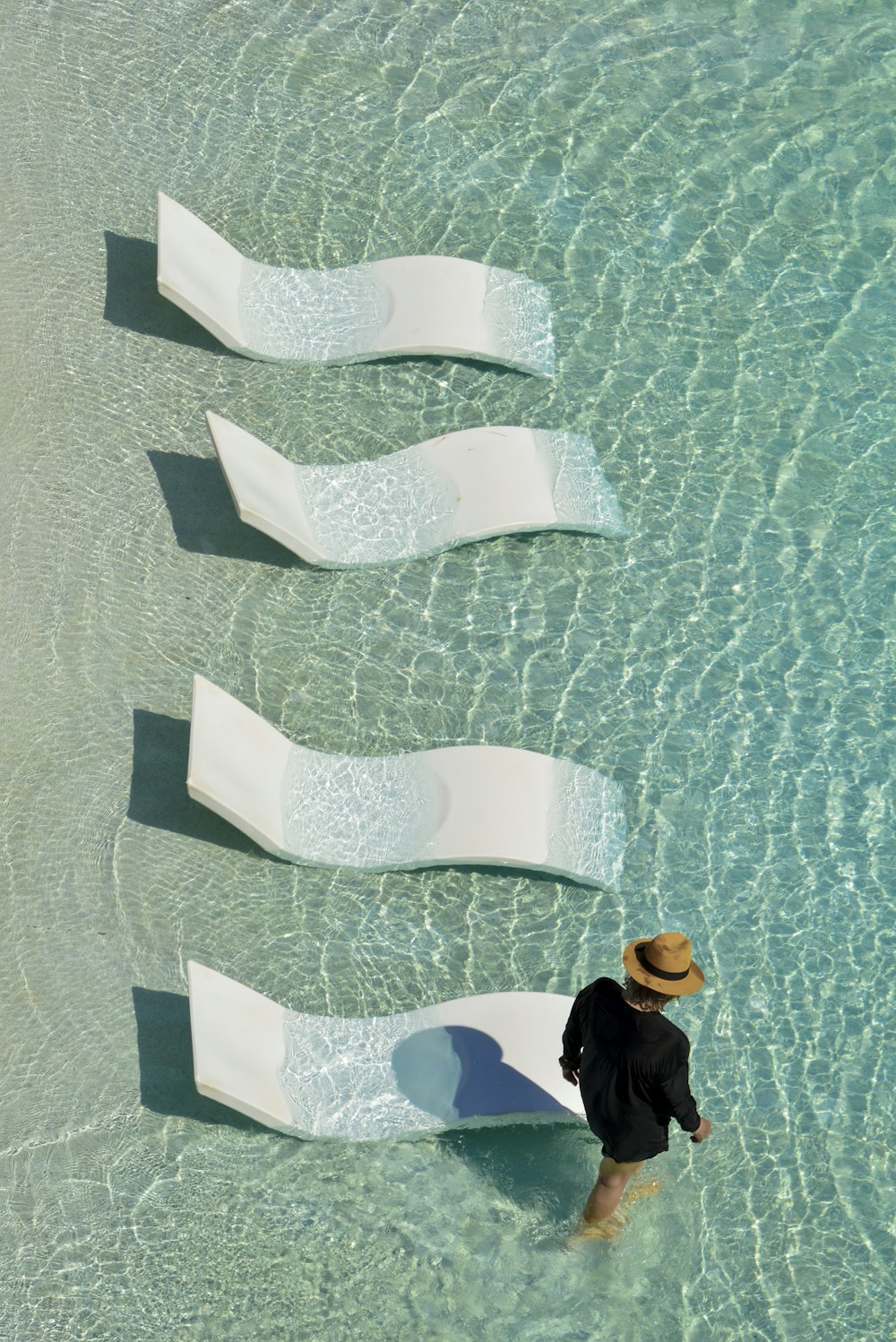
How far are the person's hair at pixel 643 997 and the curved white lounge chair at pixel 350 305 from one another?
401cm

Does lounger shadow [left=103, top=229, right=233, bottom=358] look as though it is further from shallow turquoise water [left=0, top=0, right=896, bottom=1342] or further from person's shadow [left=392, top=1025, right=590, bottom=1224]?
person's shadow [left=392, top=1025, right=590, bottom=1224]

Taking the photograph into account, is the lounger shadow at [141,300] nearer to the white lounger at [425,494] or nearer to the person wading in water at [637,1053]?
the white lounger at [425,494]

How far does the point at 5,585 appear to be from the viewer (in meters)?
6.36

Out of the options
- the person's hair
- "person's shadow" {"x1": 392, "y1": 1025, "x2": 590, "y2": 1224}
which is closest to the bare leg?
"person's shadow" {"x1": 392, "y1": 1025, "x2": 590, "y2": 1224}

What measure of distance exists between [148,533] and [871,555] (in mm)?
3341

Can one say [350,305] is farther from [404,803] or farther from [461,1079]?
[461,1079]

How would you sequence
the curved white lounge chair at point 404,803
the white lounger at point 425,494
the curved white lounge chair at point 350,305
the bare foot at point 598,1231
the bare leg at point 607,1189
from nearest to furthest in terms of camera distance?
the bare leg at point 607,1189 → the bare foot at point 598,1231 → the curved white lounge chair at point 404,803 → the white lounger at point 425,494 → the curved white lounge chair at point 350,305

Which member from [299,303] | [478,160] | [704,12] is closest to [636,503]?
[299,303]

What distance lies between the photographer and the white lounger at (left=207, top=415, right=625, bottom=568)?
21.6ft

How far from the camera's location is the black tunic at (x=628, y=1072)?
4.25 meters

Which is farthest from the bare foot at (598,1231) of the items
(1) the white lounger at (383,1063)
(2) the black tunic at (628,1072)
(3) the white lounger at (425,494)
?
(3) the white lounger at (425,494)

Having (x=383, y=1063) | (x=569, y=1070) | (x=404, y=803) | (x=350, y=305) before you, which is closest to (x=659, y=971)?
(x=569, y=1070)

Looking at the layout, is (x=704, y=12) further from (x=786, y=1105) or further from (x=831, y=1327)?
(x=831, y=1327)

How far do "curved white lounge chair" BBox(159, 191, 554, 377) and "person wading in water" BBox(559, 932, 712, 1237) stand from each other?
3.96m
